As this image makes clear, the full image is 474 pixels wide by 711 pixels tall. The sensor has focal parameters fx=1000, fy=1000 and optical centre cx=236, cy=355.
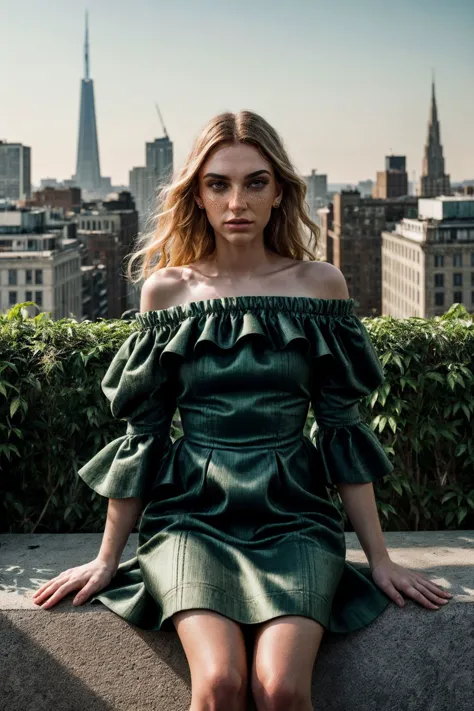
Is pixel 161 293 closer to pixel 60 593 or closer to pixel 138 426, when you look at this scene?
pixel 138 426

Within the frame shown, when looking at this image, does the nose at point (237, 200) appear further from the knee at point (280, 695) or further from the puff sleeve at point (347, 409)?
the knee at point (280, 695)

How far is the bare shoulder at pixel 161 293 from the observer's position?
2795 mm

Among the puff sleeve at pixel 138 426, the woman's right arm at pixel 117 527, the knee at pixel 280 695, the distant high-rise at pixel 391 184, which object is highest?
the distant high-rise at pixel 391 184

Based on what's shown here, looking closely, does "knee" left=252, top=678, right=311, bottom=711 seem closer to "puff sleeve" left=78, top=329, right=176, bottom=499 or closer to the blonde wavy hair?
"puff sleeve" left=78, top=329, right=176, bottom=499

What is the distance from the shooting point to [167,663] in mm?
2572

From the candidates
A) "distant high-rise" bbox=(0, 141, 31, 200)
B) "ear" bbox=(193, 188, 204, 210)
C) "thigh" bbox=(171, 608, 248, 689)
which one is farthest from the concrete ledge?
"distant high-rise" bbox=(0, 141, 31, 200)

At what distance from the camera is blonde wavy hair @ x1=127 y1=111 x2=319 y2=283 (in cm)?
272

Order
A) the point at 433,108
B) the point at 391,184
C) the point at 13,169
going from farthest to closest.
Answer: the point at 433,108 → the point at 391,184 → the point at 13,169

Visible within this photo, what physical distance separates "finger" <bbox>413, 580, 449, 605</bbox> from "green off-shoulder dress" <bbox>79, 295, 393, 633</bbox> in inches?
4.2

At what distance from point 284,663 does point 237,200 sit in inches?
47.3

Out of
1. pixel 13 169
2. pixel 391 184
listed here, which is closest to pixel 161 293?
pixel 13 169

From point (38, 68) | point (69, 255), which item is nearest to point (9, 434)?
point (69, 255)

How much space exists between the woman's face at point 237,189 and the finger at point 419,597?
102cm

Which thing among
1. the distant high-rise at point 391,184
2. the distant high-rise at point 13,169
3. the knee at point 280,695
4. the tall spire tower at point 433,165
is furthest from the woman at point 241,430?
the tall spire tower at point 433,165
